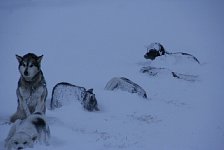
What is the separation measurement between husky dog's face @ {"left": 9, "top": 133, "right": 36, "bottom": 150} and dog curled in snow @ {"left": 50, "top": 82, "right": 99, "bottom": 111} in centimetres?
570

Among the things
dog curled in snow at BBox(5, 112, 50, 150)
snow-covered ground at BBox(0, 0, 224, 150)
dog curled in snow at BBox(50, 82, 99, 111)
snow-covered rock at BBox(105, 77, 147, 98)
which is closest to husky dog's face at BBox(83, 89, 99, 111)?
dog curled in snow at BBox(50, 82, 99, 111)

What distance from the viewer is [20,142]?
959cm

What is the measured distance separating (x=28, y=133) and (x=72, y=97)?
5.78 metres

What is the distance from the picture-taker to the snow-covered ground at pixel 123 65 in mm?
12703

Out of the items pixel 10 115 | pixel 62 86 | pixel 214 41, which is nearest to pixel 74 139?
pixel 10 115

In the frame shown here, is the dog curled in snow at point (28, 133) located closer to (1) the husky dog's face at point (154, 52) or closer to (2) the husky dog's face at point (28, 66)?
(2) the husky dog's face at point (28, 66)

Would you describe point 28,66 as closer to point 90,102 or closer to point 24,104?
point 24,104

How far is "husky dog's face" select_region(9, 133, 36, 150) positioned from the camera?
9547mm

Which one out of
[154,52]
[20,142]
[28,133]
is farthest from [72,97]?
[154,52]

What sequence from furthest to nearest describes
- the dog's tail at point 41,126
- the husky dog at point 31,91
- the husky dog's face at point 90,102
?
1. the husky dog's face at point 90,102
2. the husky dog at point 31,91
3. the dog's tail at point 41,126

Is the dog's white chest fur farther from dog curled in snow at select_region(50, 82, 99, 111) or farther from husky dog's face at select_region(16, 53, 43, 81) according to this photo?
dog curled in snow at select_region(50, 82, 99, 111)

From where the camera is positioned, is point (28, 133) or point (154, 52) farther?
point (154, 52)

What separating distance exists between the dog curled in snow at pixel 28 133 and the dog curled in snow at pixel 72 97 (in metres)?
4.75

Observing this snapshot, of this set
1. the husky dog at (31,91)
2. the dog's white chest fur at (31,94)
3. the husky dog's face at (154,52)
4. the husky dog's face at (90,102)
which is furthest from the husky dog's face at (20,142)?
the husky dog's face at (154,52)
